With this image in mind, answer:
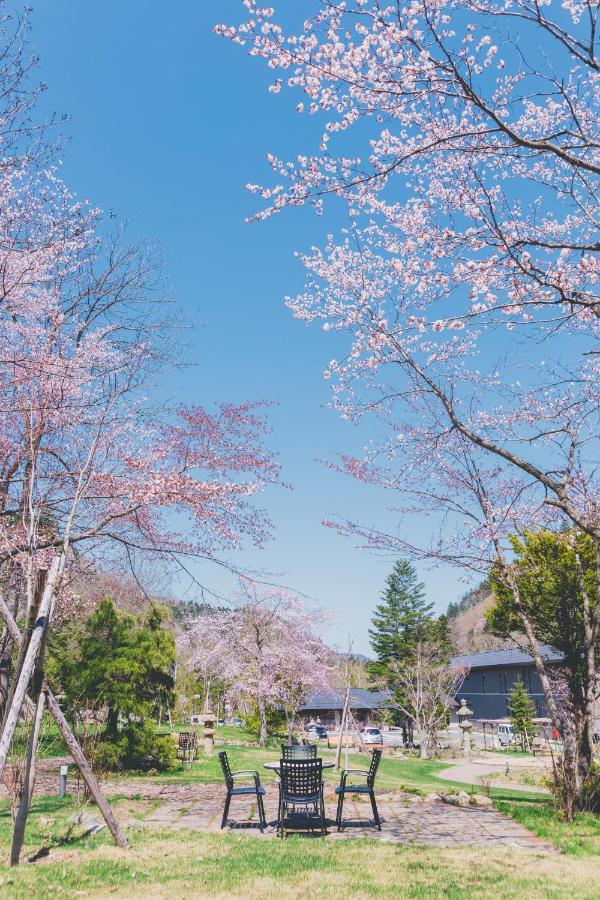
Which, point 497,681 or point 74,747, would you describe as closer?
point 74,747

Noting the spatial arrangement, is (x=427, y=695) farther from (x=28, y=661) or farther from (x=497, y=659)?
(x=28, y=661)

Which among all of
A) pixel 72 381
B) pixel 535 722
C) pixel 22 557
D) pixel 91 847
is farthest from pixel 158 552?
pixel 535 722

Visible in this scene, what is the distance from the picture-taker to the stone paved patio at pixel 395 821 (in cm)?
662

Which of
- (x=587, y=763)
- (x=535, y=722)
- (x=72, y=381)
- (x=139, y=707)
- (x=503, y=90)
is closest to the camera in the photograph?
(x=503, y=90)

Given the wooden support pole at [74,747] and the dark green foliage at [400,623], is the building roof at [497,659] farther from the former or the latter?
the wooden support pole at [74,747]

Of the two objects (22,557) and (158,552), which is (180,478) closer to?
(158,552)

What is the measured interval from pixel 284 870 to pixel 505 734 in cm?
3554

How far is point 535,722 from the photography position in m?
32.3

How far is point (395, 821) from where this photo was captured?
25.3 feet

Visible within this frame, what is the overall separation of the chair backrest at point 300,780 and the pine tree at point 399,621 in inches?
1443

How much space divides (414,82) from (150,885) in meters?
6.48

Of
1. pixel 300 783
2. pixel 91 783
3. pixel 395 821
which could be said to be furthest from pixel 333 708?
pixel 91 783

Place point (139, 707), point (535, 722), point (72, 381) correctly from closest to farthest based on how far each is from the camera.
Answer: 1. point (72, 381)
2. point (139, 707)
3. point (535, 722)

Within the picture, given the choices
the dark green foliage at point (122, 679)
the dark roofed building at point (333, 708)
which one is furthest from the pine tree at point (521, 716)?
the dark green foliage at point (122, 679)
